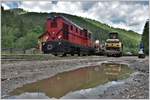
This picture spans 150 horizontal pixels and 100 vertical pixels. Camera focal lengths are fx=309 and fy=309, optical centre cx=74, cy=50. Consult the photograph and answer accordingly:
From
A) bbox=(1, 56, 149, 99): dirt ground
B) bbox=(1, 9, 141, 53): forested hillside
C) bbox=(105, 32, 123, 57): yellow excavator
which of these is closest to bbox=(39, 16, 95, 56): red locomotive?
bbox=(105, 32, 123, 57): yellow excavator

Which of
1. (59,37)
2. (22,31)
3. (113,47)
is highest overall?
(22,31)

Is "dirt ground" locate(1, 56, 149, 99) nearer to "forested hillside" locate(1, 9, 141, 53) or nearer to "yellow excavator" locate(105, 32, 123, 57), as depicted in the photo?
"yellow excavator" locate(105, 32, 123, 57)

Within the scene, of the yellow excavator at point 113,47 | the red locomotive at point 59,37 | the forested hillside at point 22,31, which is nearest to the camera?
the red locomotive at point 59,37

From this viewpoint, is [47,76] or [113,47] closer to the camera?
[47,76]

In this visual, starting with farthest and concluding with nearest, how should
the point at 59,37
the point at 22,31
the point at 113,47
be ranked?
the point at 22,31
the point at 113,47
the point at 59,37

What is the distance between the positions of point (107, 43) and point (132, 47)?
74.0 ft

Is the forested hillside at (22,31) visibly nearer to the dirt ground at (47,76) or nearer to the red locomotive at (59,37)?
the red locomotive at (59,37)

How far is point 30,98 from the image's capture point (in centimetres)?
843

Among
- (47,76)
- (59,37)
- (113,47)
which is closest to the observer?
(47,76)

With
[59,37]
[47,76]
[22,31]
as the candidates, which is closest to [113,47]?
[59,37]

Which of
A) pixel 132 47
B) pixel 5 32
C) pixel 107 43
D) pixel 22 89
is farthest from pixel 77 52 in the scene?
pixel 5 32

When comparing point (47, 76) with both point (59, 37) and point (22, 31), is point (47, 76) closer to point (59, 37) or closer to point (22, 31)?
point (59, 37)

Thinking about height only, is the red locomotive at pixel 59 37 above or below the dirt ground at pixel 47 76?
above

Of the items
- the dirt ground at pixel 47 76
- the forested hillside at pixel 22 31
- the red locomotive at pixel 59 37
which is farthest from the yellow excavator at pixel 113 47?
the dirt ground at pixel 47 76
